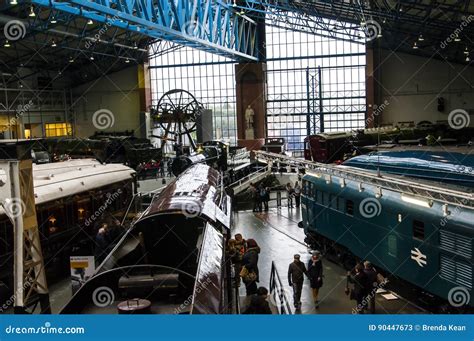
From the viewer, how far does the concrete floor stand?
11852 millimetres

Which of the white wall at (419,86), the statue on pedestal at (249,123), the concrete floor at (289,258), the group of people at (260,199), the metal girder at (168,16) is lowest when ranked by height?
the concrete floor at (289,258)

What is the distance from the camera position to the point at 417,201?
34.9 feet

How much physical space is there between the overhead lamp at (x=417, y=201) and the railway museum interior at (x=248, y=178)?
37mm

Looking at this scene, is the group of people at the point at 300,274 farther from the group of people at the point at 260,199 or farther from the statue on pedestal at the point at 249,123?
the statue on pedestal at the point at 249,123

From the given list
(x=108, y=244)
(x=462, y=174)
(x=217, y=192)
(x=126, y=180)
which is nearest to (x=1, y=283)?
(x=108, y=244)

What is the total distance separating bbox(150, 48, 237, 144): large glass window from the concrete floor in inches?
977

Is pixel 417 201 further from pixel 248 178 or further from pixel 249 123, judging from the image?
pixel 249 123

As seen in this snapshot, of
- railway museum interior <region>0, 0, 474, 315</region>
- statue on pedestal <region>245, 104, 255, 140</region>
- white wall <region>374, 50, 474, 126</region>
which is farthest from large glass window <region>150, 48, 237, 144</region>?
white wall <region>374, 50, 474, 126</region>

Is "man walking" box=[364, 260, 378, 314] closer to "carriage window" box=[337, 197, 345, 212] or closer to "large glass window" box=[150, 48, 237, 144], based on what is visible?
"carriage window" box=[337, 197, 345, 212]

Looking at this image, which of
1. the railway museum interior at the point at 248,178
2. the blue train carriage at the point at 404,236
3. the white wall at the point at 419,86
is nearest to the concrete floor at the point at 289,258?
the railway museum interior at the point at 248,178

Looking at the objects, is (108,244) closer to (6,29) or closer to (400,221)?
(400,221)

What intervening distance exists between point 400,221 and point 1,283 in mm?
9005

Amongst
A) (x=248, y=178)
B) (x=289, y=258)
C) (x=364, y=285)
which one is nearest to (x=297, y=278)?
(x=364, y=285)

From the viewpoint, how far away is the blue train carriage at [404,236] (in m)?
9.47
